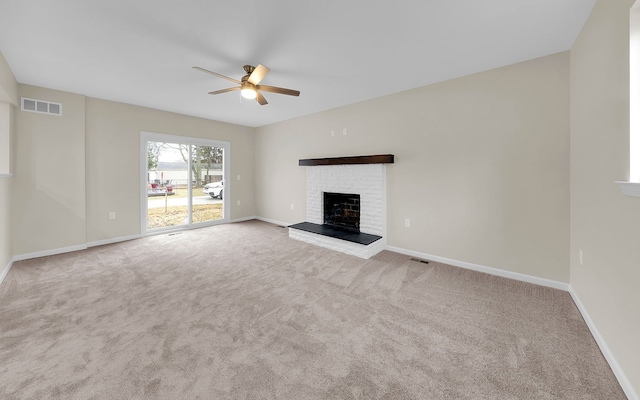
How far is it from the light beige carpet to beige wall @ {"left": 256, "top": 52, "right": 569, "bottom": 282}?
0.47m

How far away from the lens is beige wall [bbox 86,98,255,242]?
158 inches

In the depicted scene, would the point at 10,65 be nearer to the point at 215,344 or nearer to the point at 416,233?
the point at 215,344

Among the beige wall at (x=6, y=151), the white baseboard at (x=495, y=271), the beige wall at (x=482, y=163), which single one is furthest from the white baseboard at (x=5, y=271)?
the white baseboard at (x=495, y=271)

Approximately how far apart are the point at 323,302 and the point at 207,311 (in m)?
1.07

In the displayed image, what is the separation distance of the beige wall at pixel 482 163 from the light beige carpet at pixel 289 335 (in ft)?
1.54

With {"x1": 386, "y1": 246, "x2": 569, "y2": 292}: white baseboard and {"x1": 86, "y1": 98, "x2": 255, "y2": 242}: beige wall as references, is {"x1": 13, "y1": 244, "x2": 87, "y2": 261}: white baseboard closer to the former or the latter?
{"x1": 86, "y1": 98, "x2": 255, "y2": 242}: beige wall

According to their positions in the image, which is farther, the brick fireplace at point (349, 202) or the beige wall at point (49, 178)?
the brick fireplace at point (349, 202)

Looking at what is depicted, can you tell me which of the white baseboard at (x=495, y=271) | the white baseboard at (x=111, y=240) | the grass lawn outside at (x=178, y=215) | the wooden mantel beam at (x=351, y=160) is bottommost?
the white baseboard at (x=495, y=271)

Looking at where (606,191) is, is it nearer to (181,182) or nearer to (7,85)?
(7,85)

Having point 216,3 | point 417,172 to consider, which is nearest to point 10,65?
point 216,3

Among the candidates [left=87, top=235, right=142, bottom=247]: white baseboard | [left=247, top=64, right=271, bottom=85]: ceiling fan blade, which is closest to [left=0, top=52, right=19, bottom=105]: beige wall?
[left=87, top=235, right=142, bottom=247]: white baseboard

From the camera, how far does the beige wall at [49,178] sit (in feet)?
11.0

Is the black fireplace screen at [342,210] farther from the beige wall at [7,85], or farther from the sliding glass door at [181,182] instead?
the beige wall at [7,85]

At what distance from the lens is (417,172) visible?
3.51 metres
